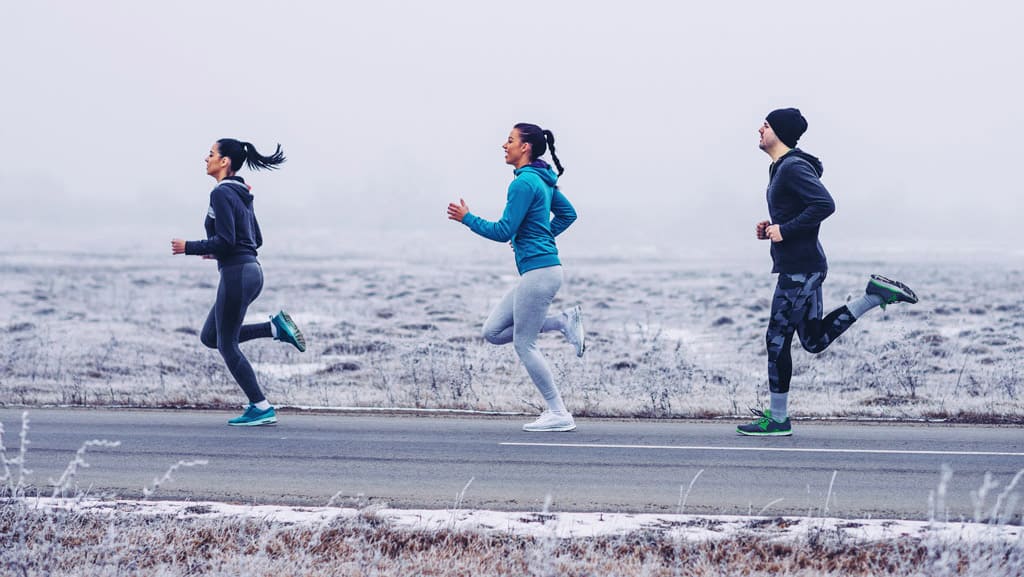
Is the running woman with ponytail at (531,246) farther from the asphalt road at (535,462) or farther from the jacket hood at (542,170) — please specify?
the asphalt road at (535,462)

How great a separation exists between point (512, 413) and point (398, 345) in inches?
380

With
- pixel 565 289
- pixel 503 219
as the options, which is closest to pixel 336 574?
pixel 503 219

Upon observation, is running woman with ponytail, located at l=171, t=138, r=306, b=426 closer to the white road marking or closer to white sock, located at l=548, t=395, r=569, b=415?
white sock, located at l=548, t=395, r=569, b=415

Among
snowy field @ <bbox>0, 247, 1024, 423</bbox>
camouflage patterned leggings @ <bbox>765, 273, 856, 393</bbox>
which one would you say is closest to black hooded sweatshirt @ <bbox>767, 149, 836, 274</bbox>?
camouflage patterned leggings @ <bbox>765, 273, 856, 393</bbox>

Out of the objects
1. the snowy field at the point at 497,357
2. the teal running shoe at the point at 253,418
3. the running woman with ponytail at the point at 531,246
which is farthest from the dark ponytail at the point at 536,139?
the teal running shoe at the point at 253,418

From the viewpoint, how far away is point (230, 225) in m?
7.80

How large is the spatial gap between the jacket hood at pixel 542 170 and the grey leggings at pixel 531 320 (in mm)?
669

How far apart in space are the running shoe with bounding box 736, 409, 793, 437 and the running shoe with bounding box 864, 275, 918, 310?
1.20 meters

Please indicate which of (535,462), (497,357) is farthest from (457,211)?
(497,357)

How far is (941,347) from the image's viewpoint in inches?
727

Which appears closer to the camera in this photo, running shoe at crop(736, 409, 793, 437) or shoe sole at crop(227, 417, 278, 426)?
running shoe at crop(736, 409, 793, 437)

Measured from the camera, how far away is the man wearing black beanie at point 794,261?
726 cm

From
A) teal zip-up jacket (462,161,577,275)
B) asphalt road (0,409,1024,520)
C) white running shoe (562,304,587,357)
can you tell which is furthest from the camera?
white running shoe (562,304,587,357)

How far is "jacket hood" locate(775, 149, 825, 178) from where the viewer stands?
7352 mm
